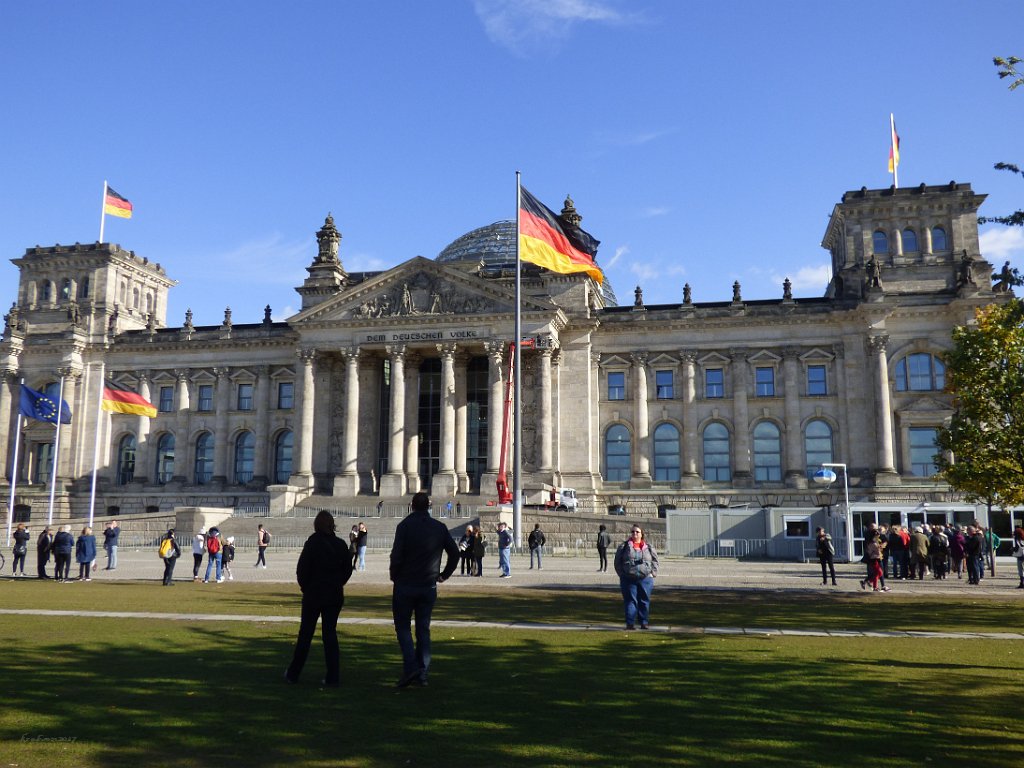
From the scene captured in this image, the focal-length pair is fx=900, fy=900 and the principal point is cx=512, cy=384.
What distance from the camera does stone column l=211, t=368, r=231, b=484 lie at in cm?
7075

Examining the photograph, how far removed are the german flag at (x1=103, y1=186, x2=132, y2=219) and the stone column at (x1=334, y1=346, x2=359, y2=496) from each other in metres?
19.3

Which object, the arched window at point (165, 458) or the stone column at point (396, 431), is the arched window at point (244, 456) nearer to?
the arched window at point (165, 458)

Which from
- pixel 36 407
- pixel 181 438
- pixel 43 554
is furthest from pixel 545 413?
pixel 43 554

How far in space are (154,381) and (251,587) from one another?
52087 mm

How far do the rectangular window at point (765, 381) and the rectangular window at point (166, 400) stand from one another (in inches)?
1814

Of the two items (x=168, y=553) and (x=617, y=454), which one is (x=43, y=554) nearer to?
(x=168, y=553)

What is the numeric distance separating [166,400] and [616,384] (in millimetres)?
36952

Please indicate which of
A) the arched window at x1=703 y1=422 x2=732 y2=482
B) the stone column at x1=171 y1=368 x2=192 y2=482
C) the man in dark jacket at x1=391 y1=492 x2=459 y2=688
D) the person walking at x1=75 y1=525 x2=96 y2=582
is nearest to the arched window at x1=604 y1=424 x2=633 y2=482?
the arched window at x1=703 y1=422 x2=732 y2=482

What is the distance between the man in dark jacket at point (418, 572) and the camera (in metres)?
10.9

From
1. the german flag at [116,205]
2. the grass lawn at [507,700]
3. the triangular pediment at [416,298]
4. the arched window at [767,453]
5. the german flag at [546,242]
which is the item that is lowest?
the grass lawn at [507,700]

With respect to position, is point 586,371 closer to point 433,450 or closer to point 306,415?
point 433,450

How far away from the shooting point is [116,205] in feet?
216

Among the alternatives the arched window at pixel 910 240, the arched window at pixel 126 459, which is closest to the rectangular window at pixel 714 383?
the arched window at pixel 910 240

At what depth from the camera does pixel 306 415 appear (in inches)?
2562
